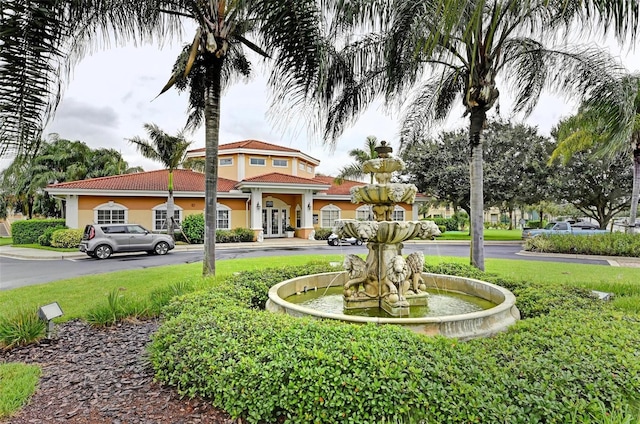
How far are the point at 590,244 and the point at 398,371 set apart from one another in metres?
18.8

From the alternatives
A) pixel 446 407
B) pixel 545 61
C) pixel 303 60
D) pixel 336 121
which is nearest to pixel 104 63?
pixel 303 60

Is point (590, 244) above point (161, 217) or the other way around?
the other way around

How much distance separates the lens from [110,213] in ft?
73.1

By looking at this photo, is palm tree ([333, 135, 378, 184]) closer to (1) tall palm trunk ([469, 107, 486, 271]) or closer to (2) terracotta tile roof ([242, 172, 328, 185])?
(2) terracotta tile roof ([242, 172, 328, 185])

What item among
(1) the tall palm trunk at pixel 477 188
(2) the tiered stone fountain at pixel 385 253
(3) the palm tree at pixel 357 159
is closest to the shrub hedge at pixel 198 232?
(3) the palm tree at pixel 357 159

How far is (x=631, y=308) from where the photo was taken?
5.65m

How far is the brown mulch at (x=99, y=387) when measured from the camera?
129 inches

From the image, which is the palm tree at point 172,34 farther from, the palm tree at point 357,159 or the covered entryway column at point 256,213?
the palm tree at point 357,159

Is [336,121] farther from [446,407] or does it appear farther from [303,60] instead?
[446,407]

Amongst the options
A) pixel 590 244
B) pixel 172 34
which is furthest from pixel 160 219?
pixel 590 244

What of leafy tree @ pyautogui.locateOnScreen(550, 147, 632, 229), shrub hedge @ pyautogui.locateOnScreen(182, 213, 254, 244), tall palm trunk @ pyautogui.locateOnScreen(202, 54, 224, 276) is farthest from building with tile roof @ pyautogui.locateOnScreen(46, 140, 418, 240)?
tall palm trunk @ pyautogui.locateOnScreen(202, 54, 224, 276)

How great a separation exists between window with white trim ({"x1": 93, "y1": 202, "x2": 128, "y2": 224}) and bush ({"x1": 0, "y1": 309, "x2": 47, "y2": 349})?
61.8 ft

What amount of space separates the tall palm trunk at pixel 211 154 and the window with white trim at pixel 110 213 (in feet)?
57.0

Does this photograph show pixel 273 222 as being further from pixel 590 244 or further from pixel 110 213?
pixel 590 244
